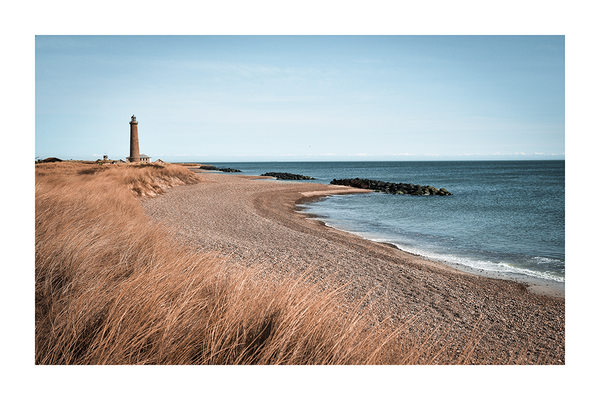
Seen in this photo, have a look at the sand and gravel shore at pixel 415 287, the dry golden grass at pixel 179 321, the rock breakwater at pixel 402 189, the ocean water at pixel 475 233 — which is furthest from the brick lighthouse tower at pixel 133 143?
the dry golden grass at pixel 179 321

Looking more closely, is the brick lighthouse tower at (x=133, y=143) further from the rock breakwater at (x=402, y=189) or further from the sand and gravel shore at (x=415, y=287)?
the sand and gravel shore at (x=415, y=287)

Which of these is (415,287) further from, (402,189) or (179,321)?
(402,189)

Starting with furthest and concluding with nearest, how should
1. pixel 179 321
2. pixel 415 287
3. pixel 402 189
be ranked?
pixel 402 189 < pixel 415 287 < pixel 179 321

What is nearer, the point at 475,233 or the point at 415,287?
the point at 415,287

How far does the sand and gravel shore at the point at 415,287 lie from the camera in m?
5.30

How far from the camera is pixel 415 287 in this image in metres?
7.30

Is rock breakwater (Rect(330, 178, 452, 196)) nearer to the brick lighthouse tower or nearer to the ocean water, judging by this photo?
the ocean water

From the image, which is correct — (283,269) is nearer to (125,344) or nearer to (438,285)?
(438,285)

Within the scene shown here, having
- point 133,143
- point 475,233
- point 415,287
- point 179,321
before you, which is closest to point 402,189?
point 475,233

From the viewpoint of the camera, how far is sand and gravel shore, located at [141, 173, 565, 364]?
17.4ft

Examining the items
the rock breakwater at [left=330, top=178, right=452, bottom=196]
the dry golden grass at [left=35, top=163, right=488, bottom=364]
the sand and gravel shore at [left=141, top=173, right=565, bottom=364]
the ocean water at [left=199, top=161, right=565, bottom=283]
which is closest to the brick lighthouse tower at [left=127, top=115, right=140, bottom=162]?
the rock breakwater at [left=330, top=178, right=452, bottom=196]

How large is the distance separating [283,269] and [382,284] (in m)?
2.28

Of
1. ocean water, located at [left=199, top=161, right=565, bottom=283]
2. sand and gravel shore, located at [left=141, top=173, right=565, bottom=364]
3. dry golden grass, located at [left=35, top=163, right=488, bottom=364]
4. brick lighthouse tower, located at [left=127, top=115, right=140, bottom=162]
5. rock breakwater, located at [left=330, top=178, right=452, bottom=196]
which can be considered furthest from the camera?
brick lighthouse tower, located at [left=127, top=115, right=140, bottom=162]
